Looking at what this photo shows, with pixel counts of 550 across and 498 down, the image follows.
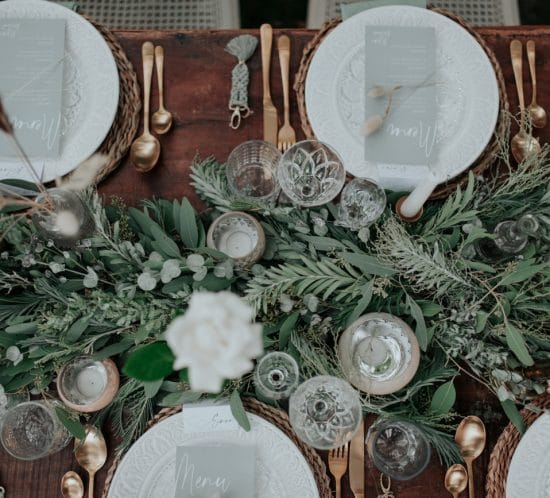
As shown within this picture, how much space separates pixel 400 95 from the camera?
3.51 ft

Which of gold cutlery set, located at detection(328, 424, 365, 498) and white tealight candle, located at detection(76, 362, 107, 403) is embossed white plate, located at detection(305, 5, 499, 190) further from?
white tealight candle, located at detection(76, 362, 107, 403)

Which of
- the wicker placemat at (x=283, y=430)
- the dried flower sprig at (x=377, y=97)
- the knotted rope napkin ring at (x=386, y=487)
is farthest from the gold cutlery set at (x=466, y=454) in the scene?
the dried flower sprig at (x=377, y=97)

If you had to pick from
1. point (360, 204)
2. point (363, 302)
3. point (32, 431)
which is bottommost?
point (32, 431)

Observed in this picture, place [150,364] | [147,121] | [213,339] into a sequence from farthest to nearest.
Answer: [147,121], [150,364], [213,339]

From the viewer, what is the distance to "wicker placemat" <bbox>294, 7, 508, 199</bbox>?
1046 millimetres

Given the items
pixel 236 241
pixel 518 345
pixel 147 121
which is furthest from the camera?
pixel 147 121

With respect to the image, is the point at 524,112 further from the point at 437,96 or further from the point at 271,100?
the point at 271,100

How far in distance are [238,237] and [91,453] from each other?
18.7 inches

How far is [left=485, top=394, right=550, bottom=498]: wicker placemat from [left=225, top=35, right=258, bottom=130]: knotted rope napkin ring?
0.78m

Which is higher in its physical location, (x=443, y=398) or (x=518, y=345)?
(x=518, y=345)

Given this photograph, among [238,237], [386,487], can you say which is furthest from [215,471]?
[238,237]

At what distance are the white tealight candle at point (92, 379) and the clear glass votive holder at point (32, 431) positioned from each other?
0.22 ft

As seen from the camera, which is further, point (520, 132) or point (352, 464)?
point (520, 132)

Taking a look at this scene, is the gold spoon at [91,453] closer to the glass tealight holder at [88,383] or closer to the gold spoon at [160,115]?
the glass tealight holder at [88,383]
